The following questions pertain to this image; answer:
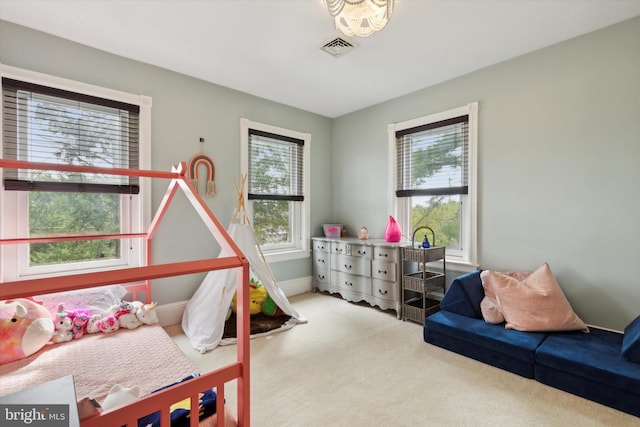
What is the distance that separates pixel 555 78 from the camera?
2.67 metres

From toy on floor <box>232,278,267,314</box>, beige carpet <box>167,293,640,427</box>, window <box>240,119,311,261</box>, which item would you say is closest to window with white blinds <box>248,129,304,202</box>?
window <box>240,119,311,261</box>

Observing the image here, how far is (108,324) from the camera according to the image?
229 cm

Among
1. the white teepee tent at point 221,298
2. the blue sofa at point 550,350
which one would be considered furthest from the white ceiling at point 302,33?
the blue sofa at point 550,350

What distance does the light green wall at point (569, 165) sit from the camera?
2355 millimetres

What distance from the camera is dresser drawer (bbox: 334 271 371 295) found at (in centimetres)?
363

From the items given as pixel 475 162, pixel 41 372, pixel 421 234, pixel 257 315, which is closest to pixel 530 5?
pixel 475 162

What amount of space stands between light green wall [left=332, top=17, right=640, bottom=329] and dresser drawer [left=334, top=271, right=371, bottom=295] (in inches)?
51.5

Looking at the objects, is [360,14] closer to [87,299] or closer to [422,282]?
[422,282]

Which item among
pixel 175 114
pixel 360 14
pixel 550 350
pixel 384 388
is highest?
pixel 360 14

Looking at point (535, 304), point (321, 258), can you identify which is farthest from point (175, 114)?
point (535, 304)

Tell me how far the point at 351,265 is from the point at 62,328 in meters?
2.77

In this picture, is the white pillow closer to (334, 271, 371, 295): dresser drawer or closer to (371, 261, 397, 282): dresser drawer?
(334, 271, 371, 295): dresser drawer

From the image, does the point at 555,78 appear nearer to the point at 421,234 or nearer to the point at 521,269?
the point at 521,269

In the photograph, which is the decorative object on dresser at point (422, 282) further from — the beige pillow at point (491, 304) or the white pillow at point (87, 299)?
the white pillow at point (87, 299)
